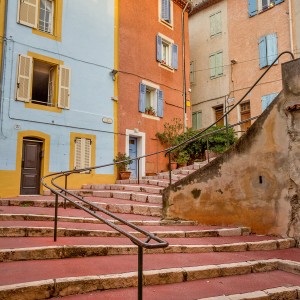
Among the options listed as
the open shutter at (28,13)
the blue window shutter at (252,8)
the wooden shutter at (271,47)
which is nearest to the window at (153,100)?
the open shutter at (28,13)

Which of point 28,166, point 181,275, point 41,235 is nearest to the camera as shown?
point 181,275

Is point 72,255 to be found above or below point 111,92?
below

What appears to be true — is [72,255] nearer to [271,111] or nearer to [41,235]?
[41,235]

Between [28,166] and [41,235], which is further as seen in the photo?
[28,166]

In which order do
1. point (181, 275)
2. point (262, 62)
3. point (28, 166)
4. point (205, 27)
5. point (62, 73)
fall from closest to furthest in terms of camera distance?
point (181, 275) < point (28, 166) < point (62, 73) < point (262, 62) < point (205, 27)

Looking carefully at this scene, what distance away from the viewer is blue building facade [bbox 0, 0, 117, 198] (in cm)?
955

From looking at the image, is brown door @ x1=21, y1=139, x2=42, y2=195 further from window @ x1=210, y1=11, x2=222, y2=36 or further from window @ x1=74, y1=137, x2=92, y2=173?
window @ x1=210, y1=11, x2=222, y2=36

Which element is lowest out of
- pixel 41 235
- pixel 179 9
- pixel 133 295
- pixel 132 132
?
pixel 133 295

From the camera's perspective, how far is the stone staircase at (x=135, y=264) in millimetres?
2939

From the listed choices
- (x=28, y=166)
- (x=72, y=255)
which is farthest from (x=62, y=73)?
(x=72, y=255)

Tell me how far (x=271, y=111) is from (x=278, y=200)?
5.55ft

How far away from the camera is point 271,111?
5.67 metres

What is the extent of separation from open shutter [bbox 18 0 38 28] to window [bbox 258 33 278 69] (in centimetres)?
1098

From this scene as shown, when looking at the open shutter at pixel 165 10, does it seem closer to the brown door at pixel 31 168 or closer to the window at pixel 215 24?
the window at pixel 215 24
